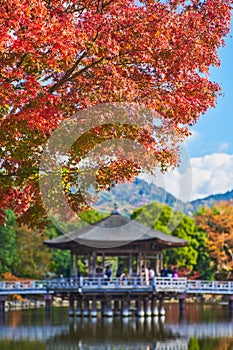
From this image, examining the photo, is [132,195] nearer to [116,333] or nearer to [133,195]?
[133,195]

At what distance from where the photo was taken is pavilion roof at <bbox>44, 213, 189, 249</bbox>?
81.0 feet

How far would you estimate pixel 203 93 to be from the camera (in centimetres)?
830

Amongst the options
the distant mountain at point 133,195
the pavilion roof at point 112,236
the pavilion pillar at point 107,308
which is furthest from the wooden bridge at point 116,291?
the distant mountain at point 133,195

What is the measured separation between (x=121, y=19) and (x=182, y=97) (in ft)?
3.72

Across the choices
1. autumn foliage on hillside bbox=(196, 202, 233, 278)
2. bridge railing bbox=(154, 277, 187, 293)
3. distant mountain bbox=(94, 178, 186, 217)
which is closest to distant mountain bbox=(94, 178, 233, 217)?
distant mountain bbox=(94, 178, 186, 217)

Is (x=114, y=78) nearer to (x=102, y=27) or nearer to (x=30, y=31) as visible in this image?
(x=102, y=27)

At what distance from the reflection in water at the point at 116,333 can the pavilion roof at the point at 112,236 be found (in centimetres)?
269

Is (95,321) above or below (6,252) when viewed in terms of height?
below

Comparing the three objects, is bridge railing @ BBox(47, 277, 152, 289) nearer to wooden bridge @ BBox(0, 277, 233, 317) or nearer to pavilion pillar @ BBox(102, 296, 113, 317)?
wooden bridge @ BBox(0, 277, 233, 317)

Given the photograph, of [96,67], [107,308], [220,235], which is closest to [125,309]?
[107,308]

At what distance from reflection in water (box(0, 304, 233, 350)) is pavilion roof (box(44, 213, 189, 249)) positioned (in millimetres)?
2691

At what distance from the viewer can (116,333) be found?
1906cm

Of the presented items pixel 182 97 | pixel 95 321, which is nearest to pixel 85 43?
pixel 182 97

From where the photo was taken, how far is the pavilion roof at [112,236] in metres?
24.7
